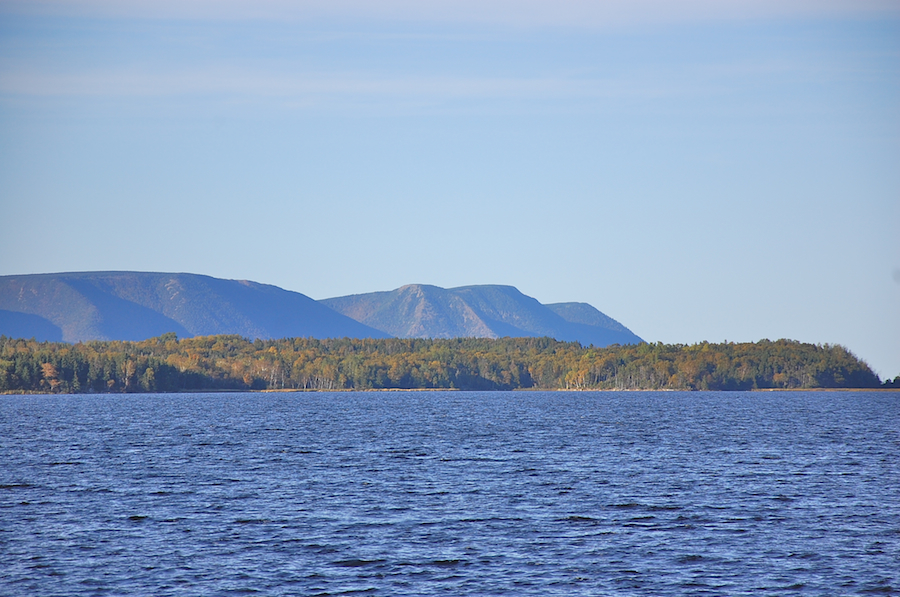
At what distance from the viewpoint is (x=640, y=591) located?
34906mm

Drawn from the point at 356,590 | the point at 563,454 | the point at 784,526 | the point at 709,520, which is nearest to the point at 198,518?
the point at 356,590

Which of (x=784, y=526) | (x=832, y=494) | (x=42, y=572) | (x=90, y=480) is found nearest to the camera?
(x=42, y=572)

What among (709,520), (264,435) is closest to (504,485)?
(709,520)

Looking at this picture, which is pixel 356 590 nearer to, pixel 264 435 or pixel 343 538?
pixel 343 538

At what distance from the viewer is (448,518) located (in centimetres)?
4909

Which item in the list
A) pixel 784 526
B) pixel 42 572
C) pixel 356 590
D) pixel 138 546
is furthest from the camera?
pixel 784 526

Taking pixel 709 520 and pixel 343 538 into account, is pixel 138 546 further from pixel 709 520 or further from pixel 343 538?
pixel 709 520

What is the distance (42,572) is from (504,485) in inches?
1229

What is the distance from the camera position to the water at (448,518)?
36.5 metres

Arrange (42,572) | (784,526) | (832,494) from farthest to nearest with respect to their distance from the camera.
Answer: (832,494), (784,526), (42,572)

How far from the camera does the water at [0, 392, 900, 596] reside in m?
36.5

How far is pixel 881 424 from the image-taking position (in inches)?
5640

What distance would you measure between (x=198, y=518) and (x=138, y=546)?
7.02 meters

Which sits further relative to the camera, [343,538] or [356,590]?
[343,538]
